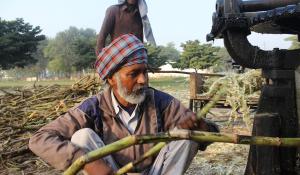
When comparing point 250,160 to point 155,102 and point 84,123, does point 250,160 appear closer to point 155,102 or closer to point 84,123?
point 155,102

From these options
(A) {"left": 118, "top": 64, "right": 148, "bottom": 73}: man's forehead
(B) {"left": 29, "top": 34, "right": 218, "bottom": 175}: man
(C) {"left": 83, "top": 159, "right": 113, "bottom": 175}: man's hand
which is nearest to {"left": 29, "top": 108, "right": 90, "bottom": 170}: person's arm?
(B) {"left": 29, "top": 34, "right": 218, "bottom": 175}: man

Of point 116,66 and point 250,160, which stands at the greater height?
point 116,66

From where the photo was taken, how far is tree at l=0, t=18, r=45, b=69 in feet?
147

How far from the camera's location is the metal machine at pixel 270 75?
8.93 feet

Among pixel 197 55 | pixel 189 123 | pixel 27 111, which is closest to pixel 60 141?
pixel 189 123

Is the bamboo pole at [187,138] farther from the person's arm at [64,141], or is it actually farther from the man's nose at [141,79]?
the man's nose at [141,79]

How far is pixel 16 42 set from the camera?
150 ft

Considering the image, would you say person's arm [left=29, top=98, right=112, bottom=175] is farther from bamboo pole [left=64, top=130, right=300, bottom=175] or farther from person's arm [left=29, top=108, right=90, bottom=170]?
bamboo pole [left=64, top=130, right=300, bottom=175]

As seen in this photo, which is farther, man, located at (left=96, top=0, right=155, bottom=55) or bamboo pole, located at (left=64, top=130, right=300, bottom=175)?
man, located at (left=96, top=0, right=155, bottom=55)

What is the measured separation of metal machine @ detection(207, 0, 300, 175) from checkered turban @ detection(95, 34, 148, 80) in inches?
24.1

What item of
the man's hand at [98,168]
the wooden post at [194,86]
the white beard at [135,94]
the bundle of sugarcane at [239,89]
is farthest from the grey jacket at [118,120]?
the wooden post at [194,86]

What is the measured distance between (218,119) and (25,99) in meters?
3.92

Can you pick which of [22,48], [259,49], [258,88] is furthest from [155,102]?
[22,48]

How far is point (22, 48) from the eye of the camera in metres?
46.6
